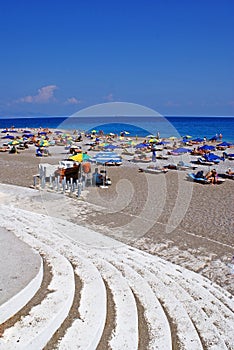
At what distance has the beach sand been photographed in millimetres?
8570

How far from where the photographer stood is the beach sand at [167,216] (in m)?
8.57

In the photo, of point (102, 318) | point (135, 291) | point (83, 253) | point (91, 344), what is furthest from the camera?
point (83, 253)

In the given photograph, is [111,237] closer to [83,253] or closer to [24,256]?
[83,253]

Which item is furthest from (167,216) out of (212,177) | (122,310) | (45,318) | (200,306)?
(212,177)

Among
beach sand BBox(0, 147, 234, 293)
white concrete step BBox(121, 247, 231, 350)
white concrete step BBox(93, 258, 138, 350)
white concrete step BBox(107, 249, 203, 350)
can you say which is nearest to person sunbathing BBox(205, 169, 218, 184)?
beach sand BBox(0, 147, 234, 293)

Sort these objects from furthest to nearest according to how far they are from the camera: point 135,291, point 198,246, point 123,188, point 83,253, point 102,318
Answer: point 123,188 → point 198,246 → point 83,253 → point 135,291 → point 102,318

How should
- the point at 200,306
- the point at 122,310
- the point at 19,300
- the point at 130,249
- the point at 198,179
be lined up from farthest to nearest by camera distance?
the point at 198,179 < the point at 130,249 < the point at 200,306 < the point at 122,310 < the point at 19,300

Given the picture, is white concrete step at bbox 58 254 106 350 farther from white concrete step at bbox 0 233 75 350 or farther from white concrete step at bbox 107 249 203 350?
white concrete step at bbox 107 249 203 350

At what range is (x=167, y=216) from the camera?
11.9m

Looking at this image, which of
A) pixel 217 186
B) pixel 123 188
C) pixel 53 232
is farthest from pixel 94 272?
pixel 217 186

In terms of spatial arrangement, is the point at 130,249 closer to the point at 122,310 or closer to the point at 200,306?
the point at 200,306

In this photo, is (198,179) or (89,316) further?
(198,179)

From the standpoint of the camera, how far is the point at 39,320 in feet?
14.9

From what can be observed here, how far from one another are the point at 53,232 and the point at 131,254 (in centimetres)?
238
